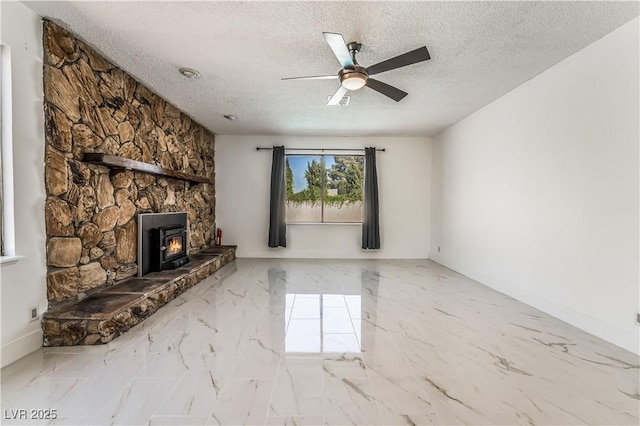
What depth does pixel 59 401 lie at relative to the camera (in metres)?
1.58

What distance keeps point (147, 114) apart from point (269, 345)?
322 centimetres

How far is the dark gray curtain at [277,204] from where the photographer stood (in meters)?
5.73

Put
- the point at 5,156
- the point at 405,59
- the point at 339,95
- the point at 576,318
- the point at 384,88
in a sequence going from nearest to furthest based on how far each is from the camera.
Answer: the point at 5,156 → the point at 405,59 → the point at 576,318 → the point at 384,88 → the point at 339,95

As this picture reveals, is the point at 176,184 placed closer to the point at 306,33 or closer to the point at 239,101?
the point at 239,101

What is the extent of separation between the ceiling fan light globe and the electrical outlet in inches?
122

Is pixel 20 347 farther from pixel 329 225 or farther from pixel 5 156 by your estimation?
pixel 329 225

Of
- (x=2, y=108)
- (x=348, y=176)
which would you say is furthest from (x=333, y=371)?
(x=348, y=176)

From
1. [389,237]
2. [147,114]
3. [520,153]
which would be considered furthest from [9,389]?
[389,237]

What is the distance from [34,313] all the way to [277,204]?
394cm

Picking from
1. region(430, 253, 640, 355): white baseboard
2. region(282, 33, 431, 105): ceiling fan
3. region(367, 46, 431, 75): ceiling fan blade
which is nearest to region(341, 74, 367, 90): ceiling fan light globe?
region(282, 33, 431, 105): ceiling fan

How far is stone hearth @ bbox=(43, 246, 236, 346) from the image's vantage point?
220 centimetres

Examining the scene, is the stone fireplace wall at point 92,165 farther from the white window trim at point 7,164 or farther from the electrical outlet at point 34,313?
the white window trim at point 7,164

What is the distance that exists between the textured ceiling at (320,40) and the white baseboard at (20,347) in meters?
2.46

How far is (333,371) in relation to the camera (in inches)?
75.2
